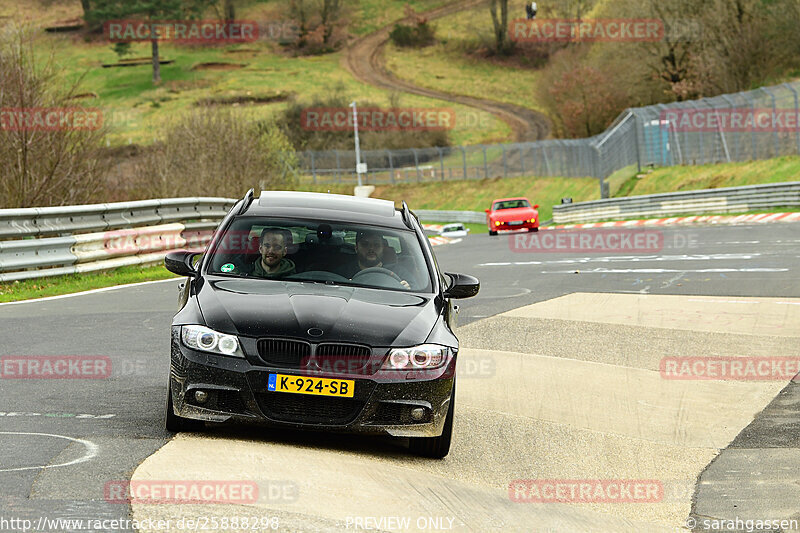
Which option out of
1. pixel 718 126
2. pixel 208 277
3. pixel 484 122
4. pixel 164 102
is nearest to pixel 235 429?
pixel 208 277

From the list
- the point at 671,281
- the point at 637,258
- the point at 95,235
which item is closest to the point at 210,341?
the point at 95,235

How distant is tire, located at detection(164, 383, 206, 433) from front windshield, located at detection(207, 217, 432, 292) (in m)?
1.18

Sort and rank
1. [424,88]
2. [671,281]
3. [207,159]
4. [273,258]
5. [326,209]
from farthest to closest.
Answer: [424,88]
[207,159]
[671,281]
[326,209]
[273,258]

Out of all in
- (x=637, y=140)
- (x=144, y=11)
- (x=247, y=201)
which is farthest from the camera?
(x=144, y=11)

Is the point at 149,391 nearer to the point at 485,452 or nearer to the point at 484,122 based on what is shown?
the point at 485,452

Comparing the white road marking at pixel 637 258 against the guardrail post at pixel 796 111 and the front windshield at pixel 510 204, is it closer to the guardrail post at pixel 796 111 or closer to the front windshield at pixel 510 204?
the guardrail post at pixel 796 111

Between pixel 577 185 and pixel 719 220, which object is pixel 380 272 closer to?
pixel 719 220

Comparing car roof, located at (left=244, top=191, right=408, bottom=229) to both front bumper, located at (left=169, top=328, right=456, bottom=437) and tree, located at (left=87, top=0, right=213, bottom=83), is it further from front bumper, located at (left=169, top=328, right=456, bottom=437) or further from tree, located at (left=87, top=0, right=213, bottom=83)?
tree, located at (left=87, top=0, right=213, bottom=83)

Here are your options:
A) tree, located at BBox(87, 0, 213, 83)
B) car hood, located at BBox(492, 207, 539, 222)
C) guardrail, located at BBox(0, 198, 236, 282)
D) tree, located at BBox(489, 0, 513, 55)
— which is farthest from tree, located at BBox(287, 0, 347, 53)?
guardrail, located at BBox(0, 198, 236, 282)

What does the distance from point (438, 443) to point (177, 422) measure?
1568 millimetres

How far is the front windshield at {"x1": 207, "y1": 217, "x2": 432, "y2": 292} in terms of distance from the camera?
7.78m

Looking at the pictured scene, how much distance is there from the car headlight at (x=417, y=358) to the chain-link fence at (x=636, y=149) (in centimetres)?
3343

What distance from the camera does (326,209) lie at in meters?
8.35

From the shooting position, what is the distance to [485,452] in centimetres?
741
